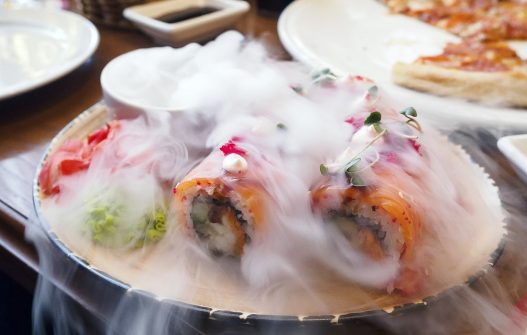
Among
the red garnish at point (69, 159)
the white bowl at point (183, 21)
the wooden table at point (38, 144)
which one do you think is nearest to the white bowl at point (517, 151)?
the wooden table at point (38, 144)

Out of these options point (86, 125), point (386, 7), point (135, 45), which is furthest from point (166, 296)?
point (386, 7)

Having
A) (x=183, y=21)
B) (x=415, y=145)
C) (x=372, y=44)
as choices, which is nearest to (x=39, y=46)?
(x=183, y=21)

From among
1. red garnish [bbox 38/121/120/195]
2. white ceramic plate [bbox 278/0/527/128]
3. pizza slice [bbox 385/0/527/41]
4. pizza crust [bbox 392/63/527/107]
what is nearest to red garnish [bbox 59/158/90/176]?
red garnish [bbox 38/121/120/195]

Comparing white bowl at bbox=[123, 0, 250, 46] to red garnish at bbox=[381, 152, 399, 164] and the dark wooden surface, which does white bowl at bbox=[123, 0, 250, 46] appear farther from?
red garnish at bbox=[381, 152, 399, 164]

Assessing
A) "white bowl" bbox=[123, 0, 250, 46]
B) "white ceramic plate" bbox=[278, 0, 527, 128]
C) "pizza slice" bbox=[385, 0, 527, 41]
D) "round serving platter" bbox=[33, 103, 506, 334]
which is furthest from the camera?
"pizza slice" bbox=[385, 0, 527, 41]

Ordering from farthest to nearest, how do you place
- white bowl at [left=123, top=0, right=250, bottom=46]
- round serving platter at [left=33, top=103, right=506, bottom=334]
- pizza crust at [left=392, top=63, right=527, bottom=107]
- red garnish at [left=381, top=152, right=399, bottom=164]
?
white bowl at [left=123, top=0, right=250, bottom=46], pizza crust at [left=392, top=63, right=527, bottom=107], red garnish at [left=381, top=152, right=399, bottom=164], round serving platter at [left=33, top=103, right=506, bottom=334]

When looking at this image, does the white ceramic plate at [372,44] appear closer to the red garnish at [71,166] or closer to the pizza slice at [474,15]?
the pizza slice at [474,15]

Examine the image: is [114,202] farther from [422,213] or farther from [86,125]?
[422,213]
